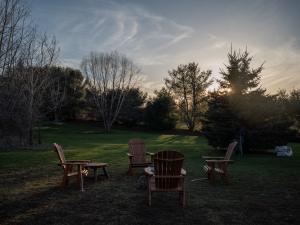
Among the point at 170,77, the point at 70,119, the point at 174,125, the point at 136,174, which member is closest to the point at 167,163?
the point at 136,174

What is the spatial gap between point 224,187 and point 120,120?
36994 mm

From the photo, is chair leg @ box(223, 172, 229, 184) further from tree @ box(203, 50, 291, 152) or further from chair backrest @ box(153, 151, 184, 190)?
tree @ box(203, 50, 291, 152)

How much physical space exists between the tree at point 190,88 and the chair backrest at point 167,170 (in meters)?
35.7

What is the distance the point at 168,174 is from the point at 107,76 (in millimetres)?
33019

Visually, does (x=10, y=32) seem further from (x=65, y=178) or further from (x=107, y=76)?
(x=107, y=76)

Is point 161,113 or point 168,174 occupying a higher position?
point 161,113

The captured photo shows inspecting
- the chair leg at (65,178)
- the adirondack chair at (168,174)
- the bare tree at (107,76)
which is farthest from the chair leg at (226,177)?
the bare tree at (107,76)

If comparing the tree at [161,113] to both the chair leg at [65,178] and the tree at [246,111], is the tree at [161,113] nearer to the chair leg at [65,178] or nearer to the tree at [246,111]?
the tree at [246,111]

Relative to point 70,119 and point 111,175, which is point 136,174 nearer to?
point 111,175

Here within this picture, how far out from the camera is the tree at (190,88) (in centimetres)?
4203

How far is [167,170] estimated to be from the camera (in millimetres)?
6121

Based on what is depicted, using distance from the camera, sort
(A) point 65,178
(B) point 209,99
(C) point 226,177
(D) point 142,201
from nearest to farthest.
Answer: (D) point 142,201
(A) point 65,178
(C) point 226,177
(B) point 209,99

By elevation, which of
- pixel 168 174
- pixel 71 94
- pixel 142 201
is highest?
pixel 71 94

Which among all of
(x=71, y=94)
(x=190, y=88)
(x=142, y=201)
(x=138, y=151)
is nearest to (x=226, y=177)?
(x=142, y=201)
